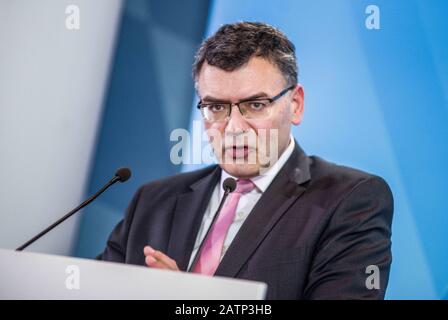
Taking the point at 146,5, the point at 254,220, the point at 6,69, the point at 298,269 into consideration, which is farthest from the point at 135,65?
the point at 298,269

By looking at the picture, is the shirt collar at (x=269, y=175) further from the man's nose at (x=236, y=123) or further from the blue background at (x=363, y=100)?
the blue background at (x=363, y=100)

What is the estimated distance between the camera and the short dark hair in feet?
6.75

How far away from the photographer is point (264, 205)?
Answer: 199 cm

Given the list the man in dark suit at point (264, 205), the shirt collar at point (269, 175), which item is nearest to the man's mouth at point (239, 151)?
the man in dark suit at point (264, 205)

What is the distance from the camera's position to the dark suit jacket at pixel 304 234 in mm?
1807

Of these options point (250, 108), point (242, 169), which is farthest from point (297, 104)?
point (242, 169)

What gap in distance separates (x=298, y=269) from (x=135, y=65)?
4.79 feet

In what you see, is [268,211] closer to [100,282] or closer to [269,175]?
[269,175]

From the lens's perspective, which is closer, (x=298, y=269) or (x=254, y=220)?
(x=298, y=269)

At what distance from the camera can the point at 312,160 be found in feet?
7.25

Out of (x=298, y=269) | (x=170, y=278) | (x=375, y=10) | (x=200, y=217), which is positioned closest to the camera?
(x=170, y=278)

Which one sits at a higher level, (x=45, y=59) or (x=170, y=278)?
(x=45, y=59)

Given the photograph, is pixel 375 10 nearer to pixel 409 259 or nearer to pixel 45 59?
pixel 409 259

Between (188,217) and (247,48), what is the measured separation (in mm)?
622
